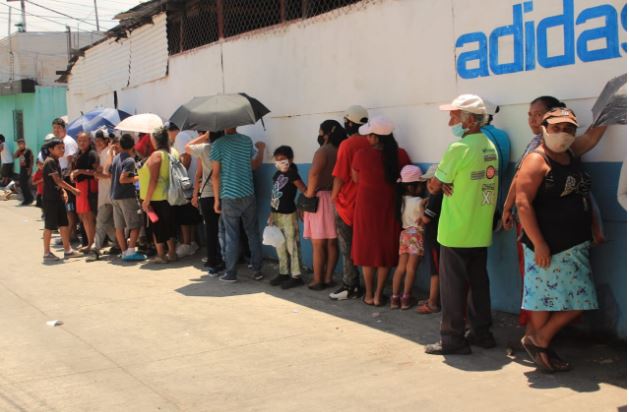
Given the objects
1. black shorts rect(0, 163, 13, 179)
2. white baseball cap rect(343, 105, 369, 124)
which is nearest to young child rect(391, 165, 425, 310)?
white baseball cap rect(343, 105, 369, 124)

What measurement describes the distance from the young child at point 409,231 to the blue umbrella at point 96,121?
21.7 ft

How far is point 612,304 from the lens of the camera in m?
5.54

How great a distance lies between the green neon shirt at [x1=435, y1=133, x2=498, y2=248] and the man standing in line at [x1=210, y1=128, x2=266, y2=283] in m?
3.31

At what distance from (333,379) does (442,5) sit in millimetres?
3353

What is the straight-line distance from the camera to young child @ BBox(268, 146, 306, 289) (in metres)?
8.05

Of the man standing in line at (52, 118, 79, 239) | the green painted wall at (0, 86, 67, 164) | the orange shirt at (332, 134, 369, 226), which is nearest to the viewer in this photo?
the orange shirt at (332, 134, 369, 226)

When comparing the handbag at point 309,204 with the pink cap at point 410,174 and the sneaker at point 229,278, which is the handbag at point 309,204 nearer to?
the pink cap at point 410,174

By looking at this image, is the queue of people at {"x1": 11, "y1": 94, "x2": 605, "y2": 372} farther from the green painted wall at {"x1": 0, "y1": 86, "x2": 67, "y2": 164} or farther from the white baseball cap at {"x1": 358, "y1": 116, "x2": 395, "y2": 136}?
the green painted wall at {"x1": 0, "y1": 86, "x2": 67, "y2": 164}

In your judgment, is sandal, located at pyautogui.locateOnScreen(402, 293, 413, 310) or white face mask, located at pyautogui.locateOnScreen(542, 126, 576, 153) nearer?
white face mask, located at pyautogui.locateOnScreen(542, 126, 576, 153)

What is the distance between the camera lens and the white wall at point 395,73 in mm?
5684

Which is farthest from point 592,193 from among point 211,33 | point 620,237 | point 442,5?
point 211,33

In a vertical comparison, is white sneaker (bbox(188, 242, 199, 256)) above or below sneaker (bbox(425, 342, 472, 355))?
above

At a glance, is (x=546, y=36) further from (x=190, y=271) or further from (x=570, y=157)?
(x=190, y=271)

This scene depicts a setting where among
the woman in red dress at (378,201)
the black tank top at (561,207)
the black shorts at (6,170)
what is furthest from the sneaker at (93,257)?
the black shorts at (6,170)
